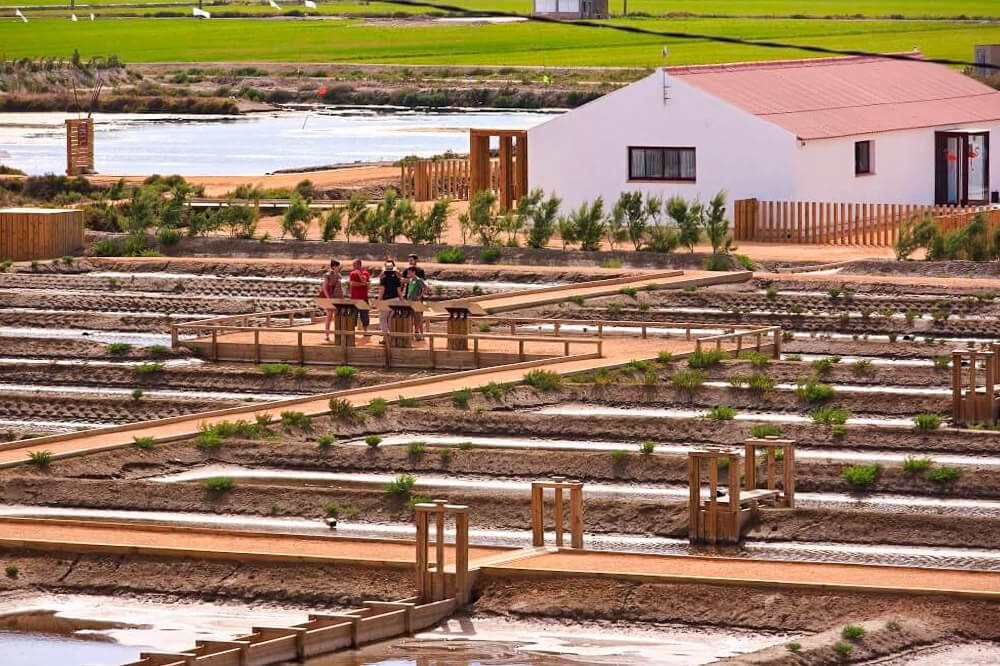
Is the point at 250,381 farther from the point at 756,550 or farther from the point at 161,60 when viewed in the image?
the point at 161,60

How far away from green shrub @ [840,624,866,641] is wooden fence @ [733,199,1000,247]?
84.8ft

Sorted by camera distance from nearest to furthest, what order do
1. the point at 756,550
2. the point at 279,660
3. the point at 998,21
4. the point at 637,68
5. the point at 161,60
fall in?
1. the point at 279,660
2. the point at 756,550
3. the point at 637,68
4. the point at 998,21
5. the point at 161,60

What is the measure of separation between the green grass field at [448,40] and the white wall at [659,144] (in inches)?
2149

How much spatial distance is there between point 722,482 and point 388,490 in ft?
11.4

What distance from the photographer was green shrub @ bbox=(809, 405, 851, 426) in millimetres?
26859

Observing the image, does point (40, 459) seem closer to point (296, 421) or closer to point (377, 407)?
point (296, 421)

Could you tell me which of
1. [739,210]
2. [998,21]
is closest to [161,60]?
[998,21]

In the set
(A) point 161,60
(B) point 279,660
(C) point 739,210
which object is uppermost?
(A) point 161,60

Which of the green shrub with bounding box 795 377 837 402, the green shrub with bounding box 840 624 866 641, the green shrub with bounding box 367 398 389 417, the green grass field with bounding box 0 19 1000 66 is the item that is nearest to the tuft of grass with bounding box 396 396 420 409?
the green shrub with bounding box 367 398 389 417

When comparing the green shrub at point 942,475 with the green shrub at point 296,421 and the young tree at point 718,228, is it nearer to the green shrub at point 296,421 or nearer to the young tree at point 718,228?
the green shrub at point 296,421

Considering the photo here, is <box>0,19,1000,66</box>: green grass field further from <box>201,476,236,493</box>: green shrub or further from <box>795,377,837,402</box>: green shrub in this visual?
<box>201,476,236,493</box>: green shrub

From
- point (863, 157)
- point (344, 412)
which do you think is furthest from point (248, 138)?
point (344, 412)

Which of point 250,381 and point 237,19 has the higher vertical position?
point 237,19

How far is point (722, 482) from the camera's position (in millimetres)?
24203
